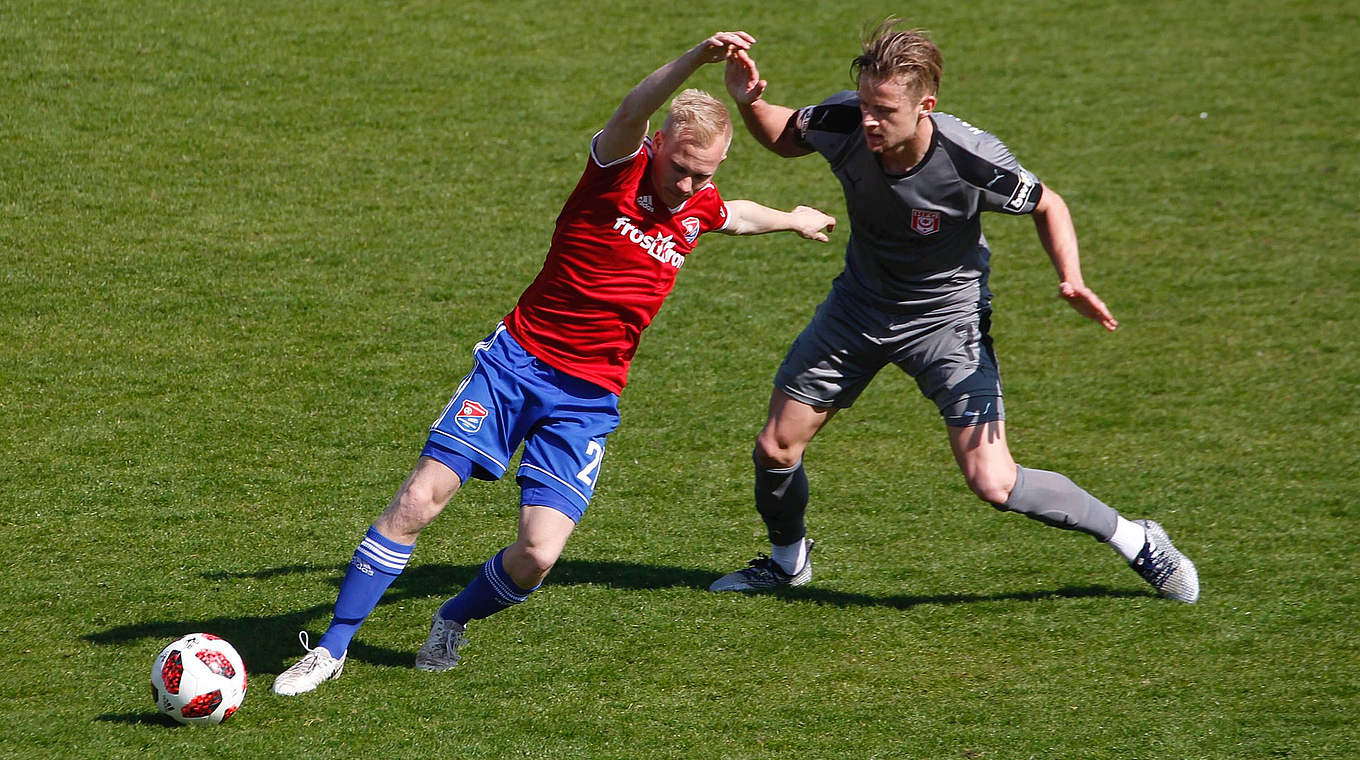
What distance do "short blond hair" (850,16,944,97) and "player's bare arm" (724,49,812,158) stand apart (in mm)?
379

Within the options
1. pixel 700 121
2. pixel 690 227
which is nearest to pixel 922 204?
pixel 690 227

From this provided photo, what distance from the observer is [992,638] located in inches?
207

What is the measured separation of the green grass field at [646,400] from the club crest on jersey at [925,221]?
164 centimetres

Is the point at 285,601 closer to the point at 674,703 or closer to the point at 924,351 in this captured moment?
the point at 674,703

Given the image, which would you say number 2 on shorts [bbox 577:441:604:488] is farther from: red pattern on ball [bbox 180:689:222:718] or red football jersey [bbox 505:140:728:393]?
red pattern on ball [bbox 180:689:222:718]

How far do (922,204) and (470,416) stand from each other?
1.87 metres

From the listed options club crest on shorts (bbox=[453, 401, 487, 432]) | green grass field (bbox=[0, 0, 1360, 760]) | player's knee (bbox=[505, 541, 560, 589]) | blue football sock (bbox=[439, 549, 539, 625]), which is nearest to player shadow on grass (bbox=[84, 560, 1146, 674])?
green grass field (bbox=[0, 0, 1360, 760])

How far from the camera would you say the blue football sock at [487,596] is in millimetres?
4742

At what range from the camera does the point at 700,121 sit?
14.4ft

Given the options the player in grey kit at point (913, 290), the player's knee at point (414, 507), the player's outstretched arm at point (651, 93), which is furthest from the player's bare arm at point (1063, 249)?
the player's knee at point (414, 507)

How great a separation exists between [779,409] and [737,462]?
155 centimetres

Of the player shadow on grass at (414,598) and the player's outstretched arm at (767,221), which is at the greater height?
the player's outstretched arm at (767,221)

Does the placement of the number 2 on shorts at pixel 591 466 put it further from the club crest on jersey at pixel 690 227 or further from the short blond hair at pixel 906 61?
the short blond hair at pixel 906 61

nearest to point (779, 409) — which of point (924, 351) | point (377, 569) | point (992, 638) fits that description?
point (924, 351)
